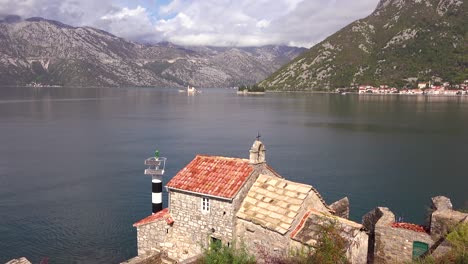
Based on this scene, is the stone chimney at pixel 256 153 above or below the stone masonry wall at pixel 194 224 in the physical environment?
above

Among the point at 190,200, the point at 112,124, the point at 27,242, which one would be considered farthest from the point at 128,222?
the point at 112,124

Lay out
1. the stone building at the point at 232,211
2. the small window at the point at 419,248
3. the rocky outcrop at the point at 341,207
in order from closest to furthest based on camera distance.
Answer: the stone building at the point at 232,211
the small window at the point at 419,248
the rocky outcrop at the point at 341,207

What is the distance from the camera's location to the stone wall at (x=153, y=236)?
22203 millimetres

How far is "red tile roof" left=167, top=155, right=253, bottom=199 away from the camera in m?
20.5

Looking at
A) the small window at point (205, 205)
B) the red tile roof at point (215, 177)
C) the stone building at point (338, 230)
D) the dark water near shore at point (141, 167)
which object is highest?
the red tile roof at point (215, 177)

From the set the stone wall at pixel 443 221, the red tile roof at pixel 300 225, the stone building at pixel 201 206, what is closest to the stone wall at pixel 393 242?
the stone wall at pixel 443 221

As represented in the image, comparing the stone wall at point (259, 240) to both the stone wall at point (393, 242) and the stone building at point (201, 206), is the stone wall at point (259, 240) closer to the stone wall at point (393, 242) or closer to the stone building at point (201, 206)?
the stone building at point (201, 206)

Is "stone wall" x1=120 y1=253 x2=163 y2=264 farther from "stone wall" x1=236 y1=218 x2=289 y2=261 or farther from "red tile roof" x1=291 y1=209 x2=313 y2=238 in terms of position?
"red tile roof" x1=291 y1=209 x2=313 y2=238

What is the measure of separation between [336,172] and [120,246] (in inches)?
1233

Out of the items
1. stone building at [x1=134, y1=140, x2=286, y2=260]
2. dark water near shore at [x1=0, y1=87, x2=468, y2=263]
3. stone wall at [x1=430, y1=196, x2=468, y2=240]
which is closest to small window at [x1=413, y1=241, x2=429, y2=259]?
stone wall at [x1=430, y1=196, x2=468, y2=240]

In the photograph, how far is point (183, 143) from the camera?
73.6 meters

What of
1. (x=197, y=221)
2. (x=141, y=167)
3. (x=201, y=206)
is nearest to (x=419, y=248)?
(x=201, y=206)

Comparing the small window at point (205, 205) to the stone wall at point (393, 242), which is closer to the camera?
the stone wall at point (393, 242)

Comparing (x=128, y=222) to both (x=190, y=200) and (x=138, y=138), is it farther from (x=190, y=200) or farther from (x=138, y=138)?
(x=138, y=138)
